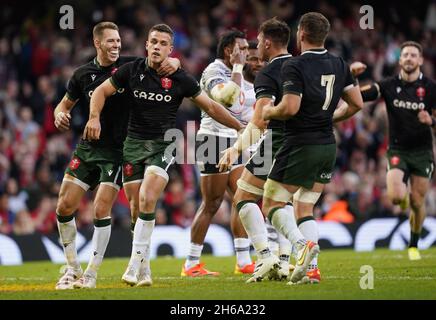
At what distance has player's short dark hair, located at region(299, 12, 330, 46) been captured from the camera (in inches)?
348

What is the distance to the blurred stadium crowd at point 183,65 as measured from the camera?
17.1m

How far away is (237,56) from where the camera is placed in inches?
417

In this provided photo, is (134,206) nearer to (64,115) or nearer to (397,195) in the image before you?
(64,115)

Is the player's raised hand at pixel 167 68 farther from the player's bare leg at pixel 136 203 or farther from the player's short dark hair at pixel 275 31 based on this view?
the player's bare leg at pixel 136 203

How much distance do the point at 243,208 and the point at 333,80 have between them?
167 centimetres

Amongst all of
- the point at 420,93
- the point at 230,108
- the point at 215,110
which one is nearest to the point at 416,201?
the point at 420,93

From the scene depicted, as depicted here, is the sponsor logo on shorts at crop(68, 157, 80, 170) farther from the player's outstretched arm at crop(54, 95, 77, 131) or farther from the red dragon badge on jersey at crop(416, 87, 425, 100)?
the red dragon badge on jersey at crop(416, 87, 425, 100)

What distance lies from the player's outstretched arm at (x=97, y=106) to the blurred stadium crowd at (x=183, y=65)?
708 cm

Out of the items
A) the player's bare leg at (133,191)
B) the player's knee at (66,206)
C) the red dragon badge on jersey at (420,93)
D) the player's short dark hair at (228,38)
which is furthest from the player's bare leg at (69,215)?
the red dragon badge on jersey at (420,93)

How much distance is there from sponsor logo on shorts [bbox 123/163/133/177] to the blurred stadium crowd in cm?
687

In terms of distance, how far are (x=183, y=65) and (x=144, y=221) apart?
11.0m

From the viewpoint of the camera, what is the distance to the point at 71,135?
18.4m

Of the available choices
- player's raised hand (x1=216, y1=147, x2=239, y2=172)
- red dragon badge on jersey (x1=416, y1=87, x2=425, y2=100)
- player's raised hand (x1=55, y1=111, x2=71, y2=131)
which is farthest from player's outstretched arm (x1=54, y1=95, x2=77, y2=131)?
red dragon badge on jersey (x1=416, y1=87, x2=425, y2=100)
